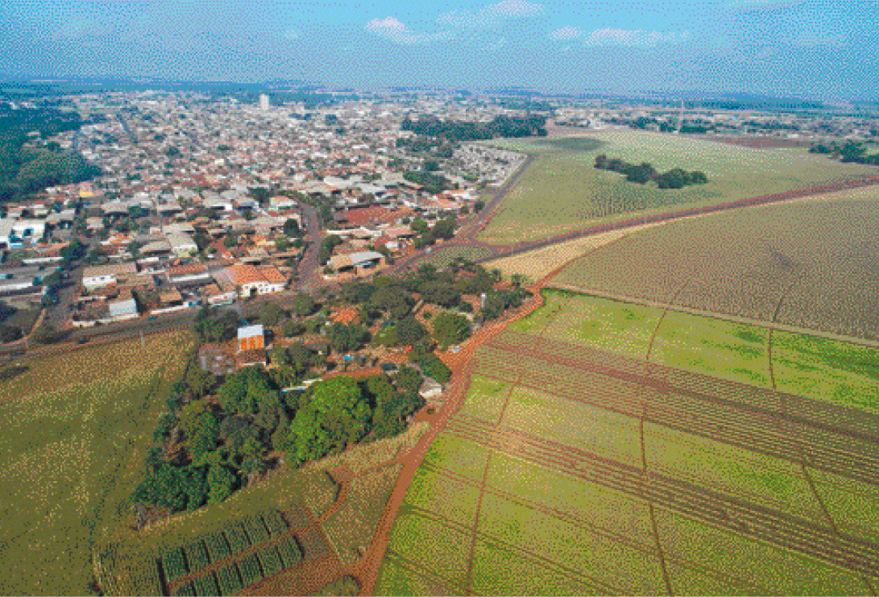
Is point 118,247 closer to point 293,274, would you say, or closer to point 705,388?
point 293,274

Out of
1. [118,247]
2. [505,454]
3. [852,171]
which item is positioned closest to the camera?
[505,454]

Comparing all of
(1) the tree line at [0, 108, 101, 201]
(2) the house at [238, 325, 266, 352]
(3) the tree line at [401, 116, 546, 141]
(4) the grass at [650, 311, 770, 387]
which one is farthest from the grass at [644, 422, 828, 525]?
(3) the tree line at [401, 116, 546, 141]

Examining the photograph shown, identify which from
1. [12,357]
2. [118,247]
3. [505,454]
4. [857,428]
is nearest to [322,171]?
[118,247]

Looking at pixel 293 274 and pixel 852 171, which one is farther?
pixel 852 171

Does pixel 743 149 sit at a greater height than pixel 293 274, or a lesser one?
greater

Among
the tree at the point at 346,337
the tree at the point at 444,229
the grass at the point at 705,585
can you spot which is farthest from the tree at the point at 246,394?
the tree at the point at 444,229

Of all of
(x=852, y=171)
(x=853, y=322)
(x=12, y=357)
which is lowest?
(x=12, y=357)

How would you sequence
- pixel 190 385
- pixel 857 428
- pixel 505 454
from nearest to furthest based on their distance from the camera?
pixel 505 454 < pixel 857 428 < pixel 190 385

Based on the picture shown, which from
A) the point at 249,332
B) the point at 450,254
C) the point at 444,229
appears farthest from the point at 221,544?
the point at 444,229
